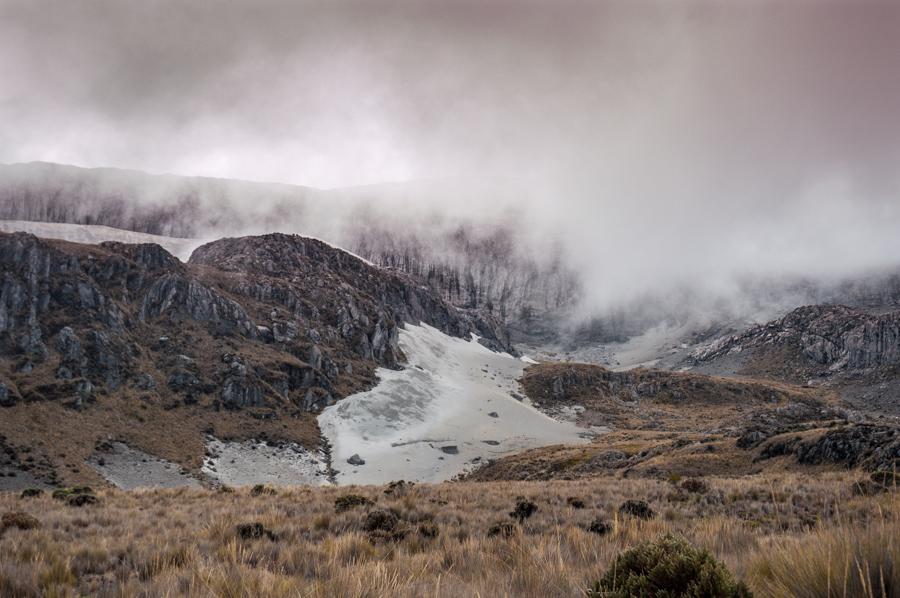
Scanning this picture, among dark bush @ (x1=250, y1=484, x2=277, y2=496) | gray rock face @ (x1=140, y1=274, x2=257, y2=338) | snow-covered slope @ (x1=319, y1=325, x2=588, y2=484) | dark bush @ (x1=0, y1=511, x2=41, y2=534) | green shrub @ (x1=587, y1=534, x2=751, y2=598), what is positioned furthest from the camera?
gray rock face @ (x1=140, y1=274, x2=257, y2=338)

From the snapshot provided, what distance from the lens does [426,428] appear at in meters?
95.6

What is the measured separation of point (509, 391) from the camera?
149 metres

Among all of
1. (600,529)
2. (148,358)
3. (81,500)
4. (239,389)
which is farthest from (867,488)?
(148,358)

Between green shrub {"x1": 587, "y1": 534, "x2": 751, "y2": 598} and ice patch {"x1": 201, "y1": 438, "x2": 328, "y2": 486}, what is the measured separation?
63887mm

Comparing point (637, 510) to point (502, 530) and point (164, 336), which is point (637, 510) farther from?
point (164, 336)

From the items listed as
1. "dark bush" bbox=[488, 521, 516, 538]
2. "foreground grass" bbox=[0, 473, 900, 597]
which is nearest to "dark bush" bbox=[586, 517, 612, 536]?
"foreground grass" bbox=[0, 473, 900, 597]

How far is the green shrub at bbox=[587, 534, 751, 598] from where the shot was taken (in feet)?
10.0

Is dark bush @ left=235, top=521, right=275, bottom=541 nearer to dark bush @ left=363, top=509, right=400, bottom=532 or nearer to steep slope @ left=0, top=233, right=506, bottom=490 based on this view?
dark bush @ left=363, top=509, right=400, bottom=532

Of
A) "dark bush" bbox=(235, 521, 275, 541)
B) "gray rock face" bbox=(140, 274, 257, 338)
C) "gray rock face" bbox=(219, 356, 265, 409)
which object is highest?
"gray rock face" bbox=(140, 274, 257, 338)

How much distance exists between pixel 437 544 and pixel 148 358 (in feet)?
324

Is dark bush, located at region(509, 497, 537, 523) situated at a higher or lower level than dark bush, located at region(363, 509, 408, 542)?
lower

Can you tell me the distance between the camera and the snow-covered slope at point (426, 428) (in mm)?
74312

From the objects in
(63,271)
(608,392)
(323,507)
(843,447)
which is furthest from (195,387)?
(608,392)

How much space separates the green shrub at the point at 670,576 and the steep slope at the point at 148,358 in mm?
63712
